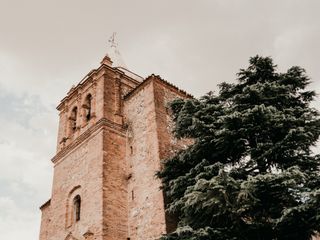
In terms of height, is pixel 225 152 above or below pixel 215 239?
above

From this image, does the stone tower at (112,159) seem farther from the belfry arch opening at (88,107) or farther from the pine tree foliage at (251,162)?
the pine tree foliage at (251,162)

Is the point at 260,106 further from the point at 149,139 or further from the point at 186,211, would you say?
the point at 149,139

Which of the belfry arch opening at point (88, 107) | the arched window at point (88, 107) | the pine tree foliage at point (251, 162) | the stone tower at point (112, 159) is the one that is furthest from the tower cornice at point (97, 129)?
the pine tree foliage at point (251, 162)

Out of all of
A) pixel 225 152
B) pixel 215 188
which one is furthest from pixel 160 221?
pixel 215 188

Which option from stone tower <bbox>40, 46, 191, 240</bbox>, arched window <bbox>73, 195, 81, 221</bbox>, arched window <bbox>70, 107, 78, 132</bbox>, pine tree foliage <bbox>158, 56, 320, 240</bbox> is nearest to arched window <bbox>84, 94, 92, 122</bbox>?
stone tower <bbox>40, 46, 191, 240</bbox>

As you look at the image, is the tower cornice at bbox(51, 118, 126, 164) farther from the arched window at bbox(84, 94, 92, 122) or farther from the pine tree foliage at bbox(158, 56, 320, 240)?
the pine tree foliage at bbox(158, 56, 320, 240)

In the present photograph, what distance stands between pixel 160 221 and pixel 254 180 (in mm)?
5325

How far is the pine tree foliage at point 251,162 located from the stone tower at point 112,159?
2281 millimetres

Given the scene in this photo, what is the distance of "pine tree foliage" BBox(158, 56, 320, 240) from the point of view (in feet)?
34.6

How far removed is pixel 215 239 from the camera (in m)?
11.0

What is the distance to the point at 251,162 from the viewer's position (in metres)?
12.0

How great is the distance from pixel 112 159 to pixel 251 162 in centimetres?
733

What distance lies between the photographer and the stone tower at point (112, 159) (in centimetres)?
1585

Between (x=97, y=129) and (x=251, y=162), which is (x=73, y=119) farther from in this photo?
(x=251, y=162)
